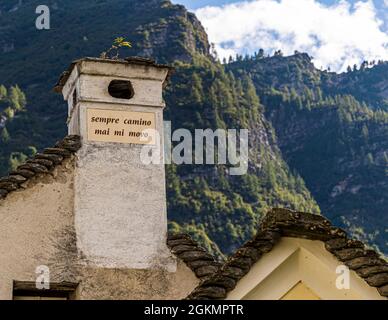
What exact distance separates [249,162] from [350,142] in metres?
31.2

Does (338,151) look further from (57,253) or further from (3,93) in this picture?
(57,253)

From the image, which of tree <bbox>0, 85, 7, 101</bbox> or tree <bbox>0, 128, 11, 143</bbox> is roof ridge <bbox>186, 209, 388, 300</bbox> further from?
tree <bbox>0, 85, 7, 101</bbox>

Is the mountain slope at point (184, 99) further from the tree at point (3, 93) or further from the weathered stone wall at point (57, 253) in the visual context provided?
the weathered stone wall at point (57, 253)

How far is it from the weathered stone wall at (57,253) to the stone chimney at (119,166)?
10 centimetres

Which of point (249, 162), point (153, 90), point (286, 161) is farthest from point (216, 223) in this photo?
point (153, 90)

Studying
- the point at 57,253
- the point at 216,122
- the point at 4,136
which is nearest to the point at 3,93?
the point at 4,136

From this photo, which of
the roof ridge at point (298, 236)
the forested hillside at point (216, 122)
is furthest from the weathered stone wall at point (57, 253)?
the forested hillside at point (216, 122)

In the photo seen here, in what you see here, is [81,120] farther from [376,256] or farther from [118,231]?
[376,256]

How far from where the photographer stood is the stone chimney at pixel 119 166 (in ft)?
44.5

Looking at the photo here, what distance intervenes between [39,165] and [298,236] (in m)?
5.62

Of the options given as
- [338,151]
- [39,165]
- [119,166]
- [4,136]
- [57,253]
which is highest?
[338,151]

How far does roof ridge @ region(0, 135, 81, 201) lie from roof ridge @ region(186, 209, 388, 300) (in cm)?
514

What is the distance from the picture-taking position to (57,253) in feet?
43.3

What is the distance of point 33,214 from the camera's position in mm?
13109
